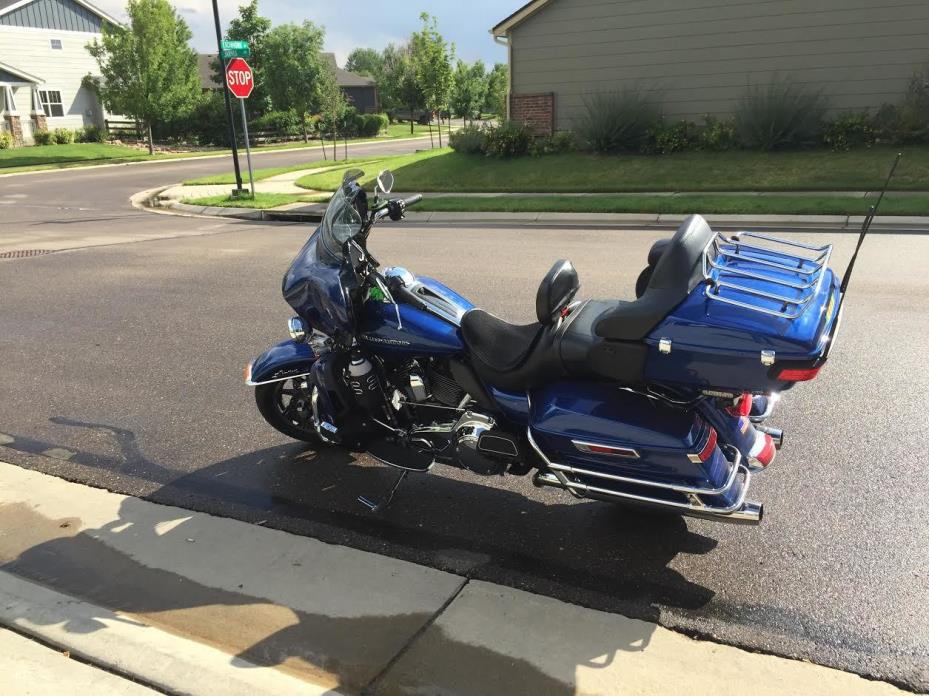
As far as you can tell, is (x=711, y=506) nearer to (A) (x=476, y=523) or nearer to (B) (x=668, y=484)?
(B) (x=668, y=484)

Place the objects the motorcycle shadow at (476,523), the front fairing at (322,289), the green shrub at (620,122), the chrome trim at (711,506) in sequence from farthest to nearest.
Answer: the green shrub at (620,122) → the front fairing at (322,289) → the motorcycle shadow at (476,523) → the chrome trim at (711,506)

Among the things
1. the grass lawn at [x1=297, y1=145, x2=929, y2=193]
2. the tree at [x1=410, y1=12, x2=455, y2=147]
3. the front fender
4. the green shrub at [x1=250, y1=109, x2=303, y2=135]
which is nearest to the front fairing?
the front fender

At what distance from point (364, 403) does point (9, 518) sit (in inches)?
78.7

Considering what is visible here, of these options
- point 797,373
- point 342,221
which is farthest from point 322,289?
point 797,373

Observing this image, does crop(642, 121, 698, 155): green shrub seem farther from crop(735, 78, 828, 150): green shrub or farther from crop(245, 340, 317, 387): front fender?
crop(245, 340, 317, 387): front fender

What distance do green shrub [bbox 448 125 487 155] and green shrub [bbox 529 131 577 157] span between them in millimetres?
1513

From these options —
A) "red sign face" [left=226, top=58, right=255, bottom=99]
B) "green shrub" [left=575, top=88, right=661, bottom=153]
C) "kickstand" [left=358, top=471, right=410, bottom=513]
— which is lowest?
"kickstand" [left=358, top=471, right=410, bottom=513]

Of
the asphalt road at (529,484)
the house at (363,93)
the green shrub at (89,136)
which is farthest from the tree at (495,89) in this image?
the asphalt road at (529,484)

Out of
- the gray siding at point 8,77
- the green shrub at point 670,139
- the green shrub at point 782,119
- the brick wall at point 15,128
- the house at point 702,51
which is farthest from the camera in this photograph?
the brick wall at point 15,128

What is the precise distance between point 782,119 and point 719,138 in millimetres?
1462

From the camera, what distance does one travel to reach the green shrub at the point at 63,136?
4066 centimetres

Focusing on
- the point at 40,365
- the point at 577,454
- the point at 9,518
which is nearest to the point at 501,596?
the point at 577,454

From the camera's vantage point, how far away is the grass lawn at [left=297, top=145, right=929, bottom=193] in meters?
14.7

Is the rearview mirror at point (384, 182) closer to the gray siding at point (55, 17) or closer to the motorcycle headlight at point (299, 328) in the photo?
the motorcycle headlight at point (299, 328)
